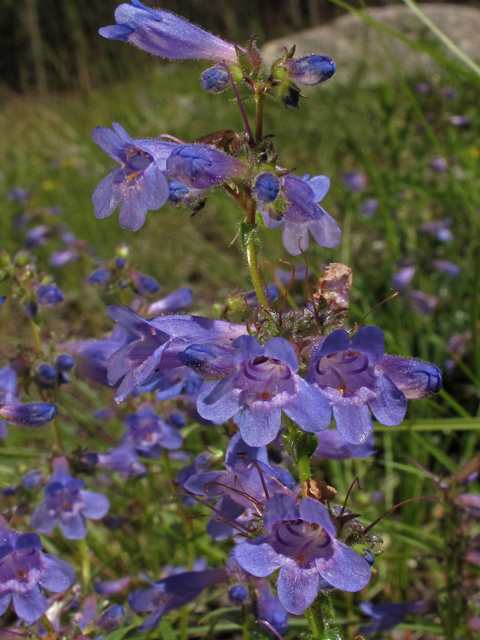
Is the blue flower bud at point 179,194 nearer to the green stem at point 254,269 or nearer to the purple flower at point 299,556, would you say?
the green stem at point 254,269

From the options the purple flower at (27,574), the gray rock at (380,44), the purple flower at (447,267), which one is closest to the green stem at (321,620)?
the purple flower at (27,574)

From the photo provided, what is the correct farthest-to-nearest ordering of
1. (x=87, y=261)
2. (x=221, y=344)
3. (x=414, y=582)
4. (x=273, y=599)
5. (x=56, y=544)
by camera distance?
(x=87, y=261)
(x=56, y=544)
(x=414, y=582)
(x=273, y=599)
(x=221, y=344)

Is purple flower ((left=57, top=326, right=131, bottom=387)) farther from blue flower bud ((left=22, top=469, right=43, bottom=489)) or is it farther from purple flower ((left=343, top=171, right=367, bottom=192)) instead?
purple flower ((left=343, top=171, right=367, bottom=192))

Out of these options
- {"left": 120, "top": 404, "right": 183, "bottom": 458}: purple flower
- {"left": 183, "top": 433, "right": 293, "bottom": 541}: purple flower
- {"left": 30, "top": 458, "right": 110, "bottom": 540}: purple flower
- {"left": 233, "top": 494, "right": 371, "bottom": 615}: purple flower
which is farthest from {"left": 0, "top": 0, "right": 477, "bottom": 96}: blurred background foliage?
{"left": 233, "top": 494, "right": 371, "bottom": 615}: purple flower

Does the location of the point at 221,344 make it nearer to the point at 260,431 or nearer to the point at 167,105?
the point at 260,431

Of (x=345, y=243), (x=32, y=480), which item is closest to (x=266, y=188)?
(x=32, y=480)

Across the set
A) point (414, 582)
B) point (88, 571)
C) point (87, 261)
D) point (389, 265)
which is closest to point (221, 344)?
point (88, 571)
